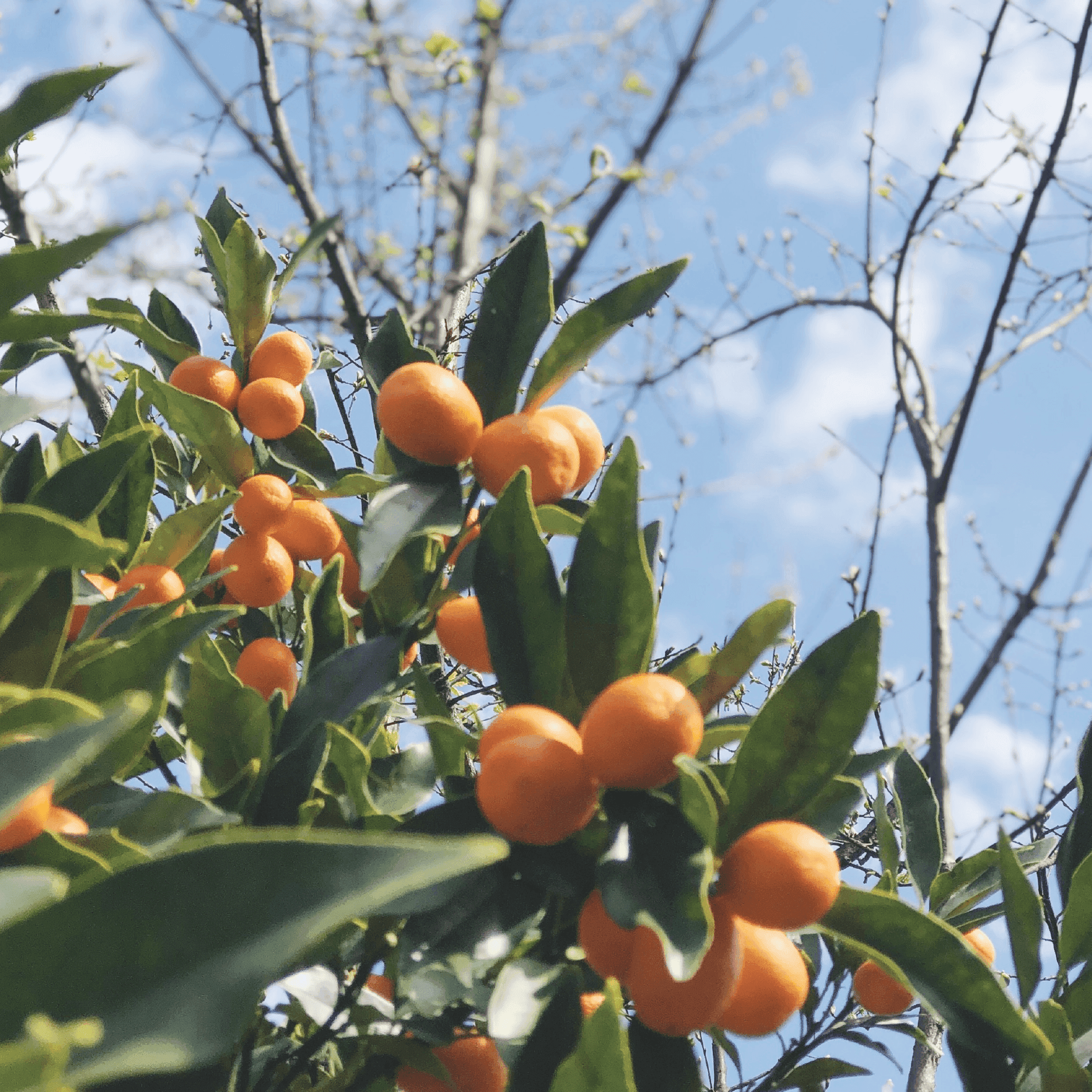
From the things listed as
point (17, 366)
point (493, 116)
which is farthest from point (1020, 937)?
point (493, 116)

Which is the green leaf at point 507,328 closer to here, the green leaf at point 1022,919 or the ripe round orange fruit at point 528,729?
the ripe round orange fruit at point 528,729

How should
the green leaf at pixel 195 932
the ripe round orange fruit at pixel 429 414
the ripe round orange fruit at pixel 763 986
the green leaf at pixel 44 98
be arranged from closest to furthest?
1. the green leaf at pixel 195 932
2. the green leaf at pixel 44 98
3. the ripe round orange fruit at pixel 763 986
4. the ripe round orange fruit at pixel 429 414

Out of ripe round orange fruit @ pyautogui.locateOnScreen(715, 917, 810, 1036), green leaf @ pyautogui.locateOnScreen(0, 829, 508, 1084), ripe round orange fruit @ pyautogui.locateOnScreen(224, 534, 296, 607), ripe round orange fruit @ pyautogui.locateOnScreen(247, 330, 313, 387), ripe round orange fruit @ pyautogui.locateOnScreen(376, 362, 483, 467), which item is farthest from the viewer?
ripe round orange fruit @ pyautogui.locateOnScreen(247, 330, 313, 387)

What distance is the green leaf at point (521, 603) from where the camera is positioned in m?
0.57

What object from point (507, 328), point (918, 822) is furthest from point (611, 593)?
point (918, 822)

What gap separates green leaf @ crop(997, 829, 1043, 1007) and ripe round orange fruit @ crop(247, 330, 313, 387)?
2.24ft

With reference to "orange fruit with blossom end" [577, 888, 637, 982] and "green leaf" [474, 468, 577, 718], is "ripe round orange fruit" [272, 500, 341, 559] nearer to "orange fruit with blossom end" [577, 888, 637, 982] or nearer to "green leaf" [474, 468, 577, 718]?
"green leaf" [474, 468, 577, 718]

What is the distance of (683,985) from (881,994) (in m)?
0.31

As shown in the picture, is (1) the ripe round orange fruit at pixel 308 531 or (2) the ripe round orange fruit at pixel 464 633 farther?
(1) the ripe round orange fruit at pixel 308 531

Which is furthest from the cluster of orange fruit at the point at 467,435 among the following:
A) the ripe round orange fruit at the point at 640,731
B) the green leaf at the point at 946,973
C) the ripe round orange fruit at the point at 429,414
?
the green leaf at the point at 946,973

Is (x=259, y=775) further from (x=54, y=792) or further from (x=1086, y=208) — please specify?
(x=1086, y=208)

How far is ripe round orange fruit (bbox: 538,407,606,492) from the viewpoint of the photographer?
739 mm

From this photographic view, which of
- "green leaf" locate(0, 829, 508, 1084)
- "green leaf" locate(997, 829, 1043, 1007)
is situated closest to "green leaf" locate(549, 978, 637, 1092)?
"green leaf" locate(0, 829, 508, 1084)

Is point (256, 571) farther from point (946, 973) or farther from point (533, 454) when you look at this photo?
point (946, 973)
